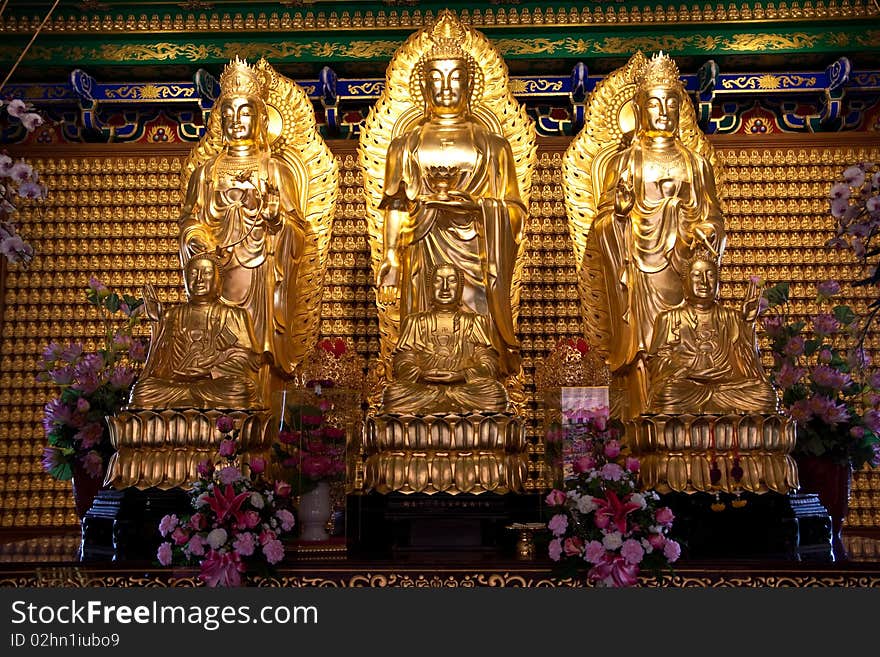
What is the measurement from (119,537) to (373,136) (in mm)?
2672

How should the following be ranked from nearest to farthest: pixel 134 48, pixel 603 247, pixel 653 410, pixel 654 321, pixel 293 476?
1. pixel 293 476
2. pixel 653 410
3. pixel 654 321
4. pixel 603 247
5. pixel 134 48

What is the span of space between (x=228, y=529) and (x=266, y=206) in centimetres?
226

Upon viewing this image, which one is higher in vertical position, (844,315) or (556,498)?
(844,315)

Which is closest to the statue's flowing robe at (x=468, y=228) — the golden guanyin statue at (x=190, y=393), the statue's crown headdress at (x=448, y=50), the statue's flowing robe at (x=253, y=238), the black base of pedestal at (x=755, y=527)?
the statue's crown headdress at (x=448, y=50)

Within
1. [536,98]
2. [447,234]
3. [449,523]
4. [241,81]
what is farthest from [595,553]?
[536,98]

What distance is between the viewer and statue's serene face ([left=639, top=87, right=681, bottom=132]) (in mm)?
5934

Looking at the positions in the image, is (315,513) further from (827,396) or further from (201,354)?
(827,396)

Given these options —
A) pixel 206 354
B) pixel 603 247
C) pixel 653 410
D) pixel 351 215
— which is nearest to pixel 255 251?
pixel 206 354

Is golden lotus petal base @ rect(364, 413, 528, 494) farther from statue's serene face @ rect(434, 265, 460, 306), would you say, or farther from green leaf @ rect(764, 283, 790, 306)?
green leaf @ rect(764, 283, 790, 306)

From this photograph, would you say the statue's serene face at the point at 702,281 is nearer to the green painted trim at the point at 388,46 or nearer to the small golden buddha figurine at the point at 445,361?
the small golden buddha figurine at the point at 445,361

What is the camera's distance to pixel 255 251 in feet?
19.3

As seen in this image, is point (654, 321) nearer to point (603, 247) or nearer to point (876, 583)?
point (603, 247)

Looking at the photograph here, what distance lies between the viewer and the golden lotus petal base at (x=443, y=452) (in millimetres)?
4793

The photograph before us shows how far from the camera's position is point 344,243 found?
278 inches
